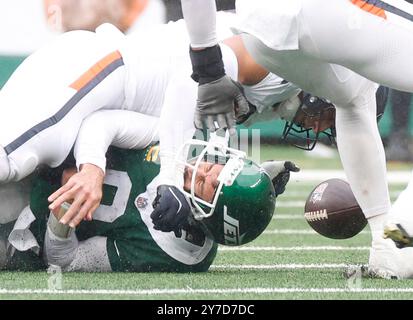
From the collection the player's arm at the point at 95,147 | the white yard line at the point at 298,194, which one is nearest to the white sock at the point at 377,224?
the player's arm at the point at 95,147

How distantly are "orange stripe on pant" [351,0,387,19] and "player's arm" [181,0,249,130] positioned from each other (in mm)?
341

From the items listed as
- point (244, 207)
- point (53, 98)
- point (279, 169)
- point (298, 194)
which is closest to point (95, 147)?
point (53, 98)

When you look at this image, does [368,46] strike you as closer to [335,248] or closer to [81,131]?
[81,131]

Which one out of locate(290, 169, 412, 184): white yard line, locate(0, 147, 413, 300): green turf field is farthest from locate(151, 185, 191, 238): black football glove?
locate(290, 169, 412, 184): white yard line

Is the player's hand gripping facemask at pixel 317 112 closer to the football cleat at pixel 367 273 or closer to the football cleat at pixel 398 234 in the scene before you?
the football cleat at pixel 367 273

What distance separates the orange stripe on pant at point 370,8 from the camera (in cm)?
245

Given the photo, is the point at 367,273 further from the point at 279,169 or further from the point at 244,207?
the point at 279,169

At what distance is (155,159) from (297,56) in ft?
2.13

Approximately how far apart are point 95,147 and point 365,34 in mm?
866

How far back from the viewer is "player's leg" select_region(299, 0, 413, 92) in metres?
2.44

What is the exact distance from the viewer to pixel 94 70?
3.13 m

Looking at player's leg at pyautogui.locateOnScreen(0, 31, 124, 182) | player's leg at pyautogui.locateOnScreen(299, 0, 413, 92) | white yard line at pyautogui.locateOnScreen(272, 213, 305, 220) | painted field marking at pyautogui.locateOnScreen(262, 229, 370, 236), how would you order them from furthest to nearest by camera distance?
white yard line at pyautogui.locateOnScreen(272, 213, 305, 220), painted field marking at pyautogui.locateOnScreen(262, 229, 370, 236), player's leg at pyautogui.locateOnScreen(0, 31, 124, 182), player's leg at pyautogui.locateOnScreen(299, 0, 413, 92)

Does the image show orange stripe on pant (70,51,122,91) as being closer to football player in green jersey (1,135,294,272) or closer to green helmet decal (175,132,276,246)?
football player in green jersey (1,135,294,272)

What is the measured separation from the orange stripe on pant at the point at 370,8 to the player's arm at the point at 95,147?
87cm
